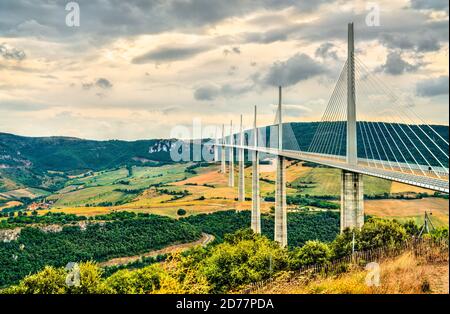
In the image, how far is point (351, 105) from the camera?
3228 centimetres

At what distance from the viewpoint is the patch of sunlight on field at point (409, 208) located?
59.3 m

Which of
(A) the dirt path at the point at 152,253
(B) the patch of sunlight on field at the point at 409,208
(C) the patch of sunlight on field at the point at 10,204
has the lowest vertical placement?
(C) the patch of sunlight on field at the point at 10,204

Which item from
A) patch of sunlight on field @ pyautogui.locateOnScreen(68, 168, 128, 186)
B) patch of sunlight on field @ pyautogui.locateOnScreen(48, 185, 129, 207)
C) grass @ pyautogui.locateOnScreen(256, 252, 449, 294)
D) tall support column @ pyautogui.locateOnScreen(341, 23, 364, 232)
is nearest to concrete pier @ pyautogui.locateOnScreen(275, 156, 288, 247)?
tall support column @ pyautogui.locateOnScreen(341, 23, 364, 232)

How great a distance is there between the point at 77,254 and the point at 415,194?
180ft

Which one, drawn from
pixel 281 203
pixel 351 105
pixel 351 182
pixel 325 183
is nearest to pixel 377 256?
pixel 351 182

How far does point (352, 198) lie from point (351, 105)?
7050 millimetres

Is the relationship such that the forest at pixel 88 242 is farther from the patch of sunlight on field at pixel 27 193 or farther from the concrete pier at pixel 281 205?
the patch of sunlight on field at pixel 27 193

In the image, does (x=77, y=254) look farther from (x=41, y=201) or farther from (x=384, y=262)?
(x=41, y=201)

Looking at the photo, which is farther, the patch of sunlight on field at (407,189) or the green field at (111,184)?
the green field at (111,184)

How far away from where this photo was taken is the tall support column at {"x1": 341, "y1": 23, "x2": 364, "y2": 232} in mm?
30078

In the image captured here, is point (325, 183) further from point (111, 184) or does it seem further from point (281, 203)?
point (111, 184)

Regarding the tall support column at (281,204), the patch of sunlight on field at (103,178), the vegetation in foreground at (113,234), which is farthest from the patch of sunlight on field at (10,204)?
the tall support column at (281,204)

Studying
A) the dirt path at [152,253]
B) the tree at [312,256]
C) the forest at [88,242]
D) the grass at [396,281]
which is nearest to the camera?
the grass at [396,281]

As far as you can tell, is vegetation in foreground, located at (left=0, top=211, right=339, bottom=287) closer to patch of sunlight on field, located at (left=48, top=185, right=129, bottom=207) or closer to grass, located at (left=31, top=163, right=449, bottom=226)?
grass, located at (left=31, top=163, right=449, bottom=226)
